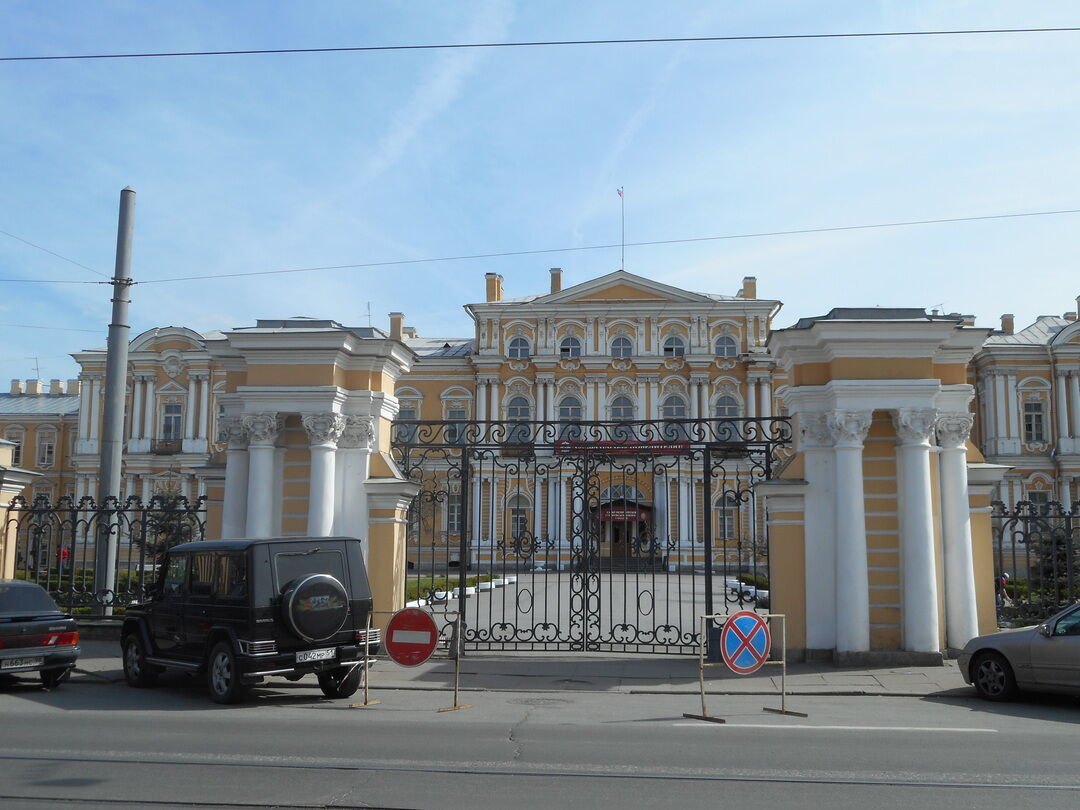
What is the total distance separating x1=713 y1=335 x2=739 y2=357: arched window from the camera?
54656 mm

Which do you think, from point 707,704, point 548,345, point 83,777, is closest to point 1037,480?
point 548,345

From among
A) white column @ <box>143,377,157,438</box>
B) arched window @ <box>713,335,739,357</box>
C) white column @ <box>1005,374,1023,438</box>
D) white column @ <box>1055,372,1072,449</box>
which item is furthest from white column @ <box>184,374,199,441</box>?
white column @ <box>1055,372,1072,449</box>

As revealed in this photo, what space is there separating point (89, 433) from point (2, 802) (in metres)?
58.2

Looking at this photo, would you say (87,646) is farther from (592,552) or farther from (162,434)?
(162,434)

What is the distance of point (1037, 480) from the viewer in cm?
5203

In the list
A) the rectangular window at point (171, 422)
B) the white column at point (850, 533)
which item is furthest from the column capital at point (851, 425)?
the rectangular window at point (171, 422)

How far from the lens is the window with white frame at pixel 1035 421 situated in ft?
173

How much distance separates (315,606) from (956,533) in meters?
8.77

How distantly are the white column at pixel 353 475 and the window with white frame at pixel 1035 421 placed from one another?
157 feet

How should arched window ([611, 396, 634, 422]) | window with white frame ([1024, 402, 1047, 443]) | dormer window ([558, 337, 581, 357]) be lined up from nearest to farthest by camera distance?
window with white frame ([1024, 402, 1047, 443])
arched window ([611, 396, 634, 422])
dormer window ([558, 337, 581, 357])

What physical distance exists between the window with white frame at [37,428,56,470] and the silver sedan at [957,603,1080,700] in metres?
64.5

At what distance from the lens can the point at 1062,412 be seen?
52.0 meters

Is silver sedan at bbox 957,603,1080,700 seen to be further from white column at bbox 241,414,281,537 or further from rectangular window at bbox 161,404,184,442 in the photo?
rectangular window at bbox 161,404,184,442

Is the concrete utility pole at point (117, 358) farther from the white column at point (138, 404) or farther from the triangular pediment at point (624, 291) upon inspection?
the white column at point (138, 404)
